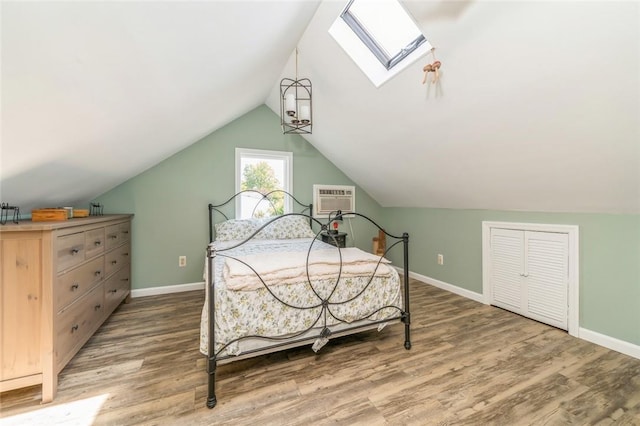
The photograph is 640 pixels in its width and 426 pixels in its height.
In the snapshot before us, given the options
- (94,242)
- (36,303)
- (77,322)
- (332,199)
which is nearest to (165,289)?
(94,242)

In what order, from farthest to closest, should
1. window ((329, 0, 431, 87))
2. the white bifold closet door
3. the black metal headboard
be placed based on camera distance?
the black metal headboard < the white bifold closet door < window ((329, 0, 431, 87))

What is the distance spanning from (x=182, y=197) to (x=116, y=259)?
1.00m

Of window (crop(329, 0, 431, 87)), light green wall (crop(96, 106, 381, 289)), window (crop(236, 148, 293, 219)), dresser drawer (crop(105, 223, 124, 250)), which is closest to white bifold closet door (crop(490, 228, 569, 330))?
window (crop(329, 0, 431, 87))

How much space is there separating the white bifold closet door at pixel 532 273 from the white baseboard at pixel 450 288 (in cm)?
16

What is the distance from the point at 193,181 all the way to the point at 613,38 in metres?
3.66

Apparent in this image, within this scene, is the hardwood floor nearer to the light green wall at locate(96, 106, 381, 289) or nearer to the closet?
the closet

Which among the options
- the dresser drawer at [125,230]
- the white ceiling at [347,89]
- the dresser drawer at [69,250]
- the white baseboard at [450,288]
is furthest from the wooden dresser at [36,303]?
the white baseboard at [450,288]

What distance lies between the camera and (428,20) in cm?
157

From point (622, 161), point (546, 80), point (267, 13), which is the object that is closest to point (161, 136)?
point (267, 13)

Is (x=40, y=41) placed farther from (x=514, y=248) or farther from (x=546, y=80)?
(x=514, y=248)

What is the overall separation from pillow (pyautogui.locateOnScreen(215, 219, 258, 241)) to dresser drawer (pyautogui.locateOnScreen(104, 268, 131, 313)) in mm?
989

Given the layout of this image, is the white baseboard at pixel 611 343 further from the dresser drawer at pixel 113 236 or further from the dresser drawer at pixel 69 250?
the dresser drawer at pixel 113 236

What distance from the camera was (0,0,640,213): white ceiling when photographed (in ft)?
3.34

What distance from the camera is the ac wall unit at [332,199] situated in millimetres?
3902
